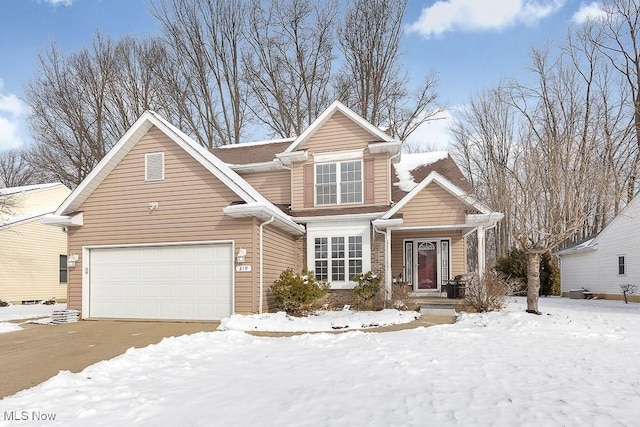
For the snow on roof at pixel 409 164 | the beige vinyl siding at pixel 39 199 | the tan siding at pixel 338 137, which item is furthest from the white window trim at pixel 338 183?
the beige vinyl siding at pixel 39 199

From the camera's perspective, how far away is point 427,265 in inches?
604

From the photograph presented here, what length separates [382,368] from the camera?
600 centimetres

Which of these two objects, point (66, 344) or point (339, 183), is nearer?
point (66, 344)

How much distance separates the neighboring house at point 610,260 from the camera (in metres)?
17.8

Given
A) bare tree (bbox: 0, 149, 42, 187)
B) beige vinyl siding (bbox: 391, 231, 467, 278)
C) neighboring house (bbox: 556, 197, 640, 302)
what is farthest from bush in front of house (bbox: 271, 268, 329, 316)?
bare tree (bbox: 0, 149, 42, 187)

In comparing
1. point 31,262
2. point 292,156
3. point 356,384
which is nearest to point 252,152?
point 292,156

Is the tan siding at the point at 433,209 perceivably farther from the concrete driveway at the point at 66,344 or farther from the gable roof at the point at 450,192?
the concrete driveway at the point at 66,344

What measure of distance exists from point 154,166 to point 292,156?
4.58 metres

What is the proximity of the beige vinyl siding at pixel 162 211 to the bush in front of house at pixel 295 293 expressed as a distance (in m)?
1.01

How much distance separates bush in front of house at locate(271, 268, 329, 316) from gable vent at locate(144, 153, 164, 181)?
4519mm

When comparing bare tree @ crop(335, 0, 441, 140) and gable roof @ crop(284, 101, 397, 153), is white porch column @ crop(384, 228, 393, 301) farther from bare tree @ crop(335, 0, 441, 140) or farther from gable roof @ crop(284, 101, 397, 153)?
bare tree @ crop(335, 0, 441, 140)

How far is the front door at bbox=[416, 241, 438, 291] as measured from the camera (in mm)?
15234

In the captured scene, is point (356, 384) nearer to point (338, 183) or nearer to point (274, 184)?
point (338, 183)

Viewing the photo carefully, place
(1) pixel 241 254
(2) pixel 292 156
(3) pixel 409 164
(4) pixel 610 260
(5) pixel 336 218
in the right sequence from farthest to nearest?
(4) pixel 610 260
(3) pixel 409 164
(2) pixel 292 156
(5) pixel 336 218
(1) pixel 241 254
